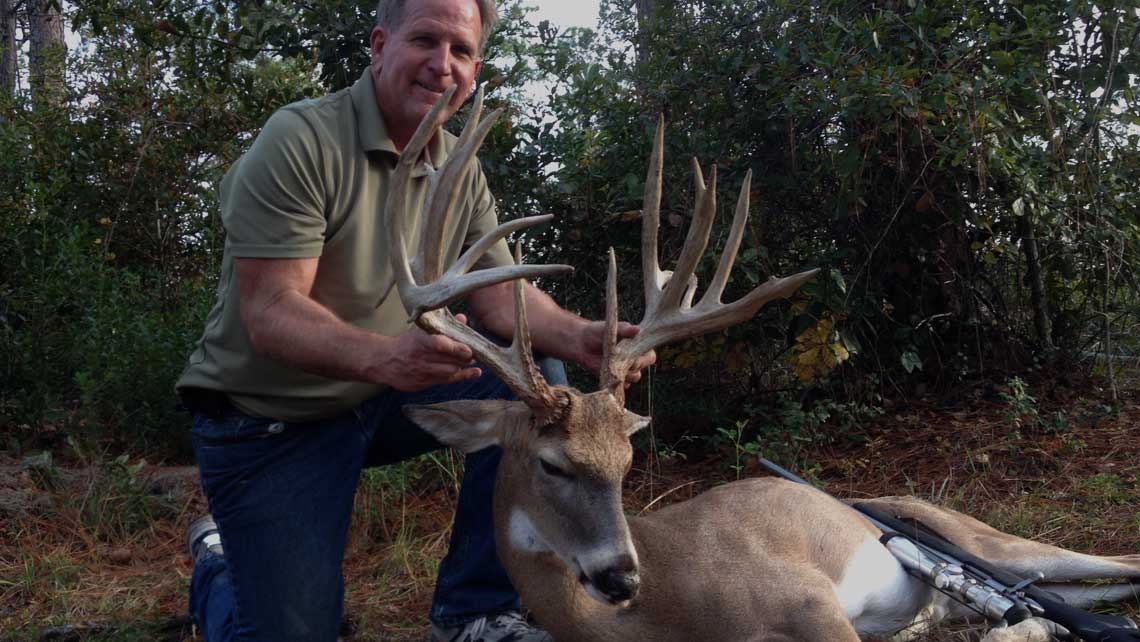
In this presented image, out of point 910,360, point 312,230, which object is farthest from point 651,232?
point 910,360

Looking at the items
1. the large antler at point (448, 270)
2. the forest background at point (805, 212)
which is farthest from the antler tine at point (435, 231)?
the forest background at point (805, 212)

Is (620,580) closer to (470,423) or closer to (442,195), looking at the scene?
(470,423)

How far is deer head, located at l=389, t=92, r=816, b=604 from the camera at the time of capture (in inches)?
114

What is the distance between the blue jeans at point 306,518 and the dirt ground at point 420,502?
36cm

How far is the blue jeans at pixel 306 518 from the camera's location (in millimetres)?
3211

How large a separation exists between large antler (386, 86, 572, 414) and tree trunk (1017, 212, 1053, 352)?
355 centimetres

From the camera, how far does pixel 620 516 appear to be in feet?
9.64

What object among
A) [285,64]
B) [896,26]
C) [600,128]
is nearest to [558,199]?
[600,128]

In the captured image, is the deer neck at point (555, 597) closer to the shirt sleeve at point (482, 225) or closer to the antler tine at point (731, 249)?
the antler tine at point (731, 249)

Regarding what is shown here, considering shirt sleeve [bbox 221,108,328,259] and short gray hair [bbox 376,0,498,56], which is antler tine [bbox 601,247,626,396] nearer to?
shirt sleeve [bbox 221,108,328,259]

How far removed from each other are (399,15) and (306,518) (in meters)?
1.66

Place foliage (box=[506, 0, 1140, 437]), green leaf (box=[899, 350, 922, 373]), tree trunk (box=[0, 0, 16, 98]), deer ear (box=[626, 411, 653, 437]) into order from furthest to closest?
1. tree trunk (box=[0, 0, 16, 98])
2. green leaf (box=[899, 350, 922, 373])
3. foliage (box=[506, 0, 1140, 437])
4. deer ear (box=[626, 411, 653, 437])

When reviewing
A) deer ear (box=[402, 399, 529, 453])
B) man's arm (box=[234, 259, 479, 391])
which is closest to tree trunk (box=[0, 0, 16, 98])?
man's arm (box=[234, 259, 479, 391])

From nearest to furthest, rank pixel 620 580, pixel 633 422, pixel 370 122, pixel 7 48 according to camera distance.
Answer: pixel 620 580
pixel 633 422
pixel 370 122
pixel 7 48
